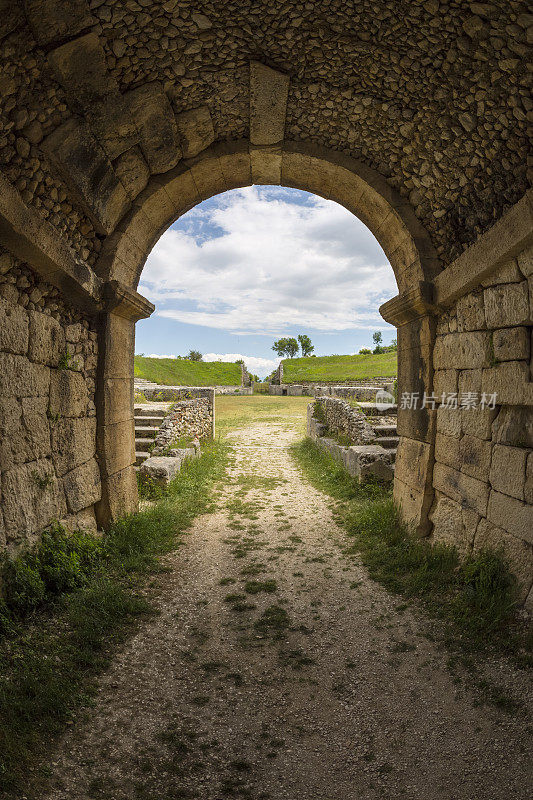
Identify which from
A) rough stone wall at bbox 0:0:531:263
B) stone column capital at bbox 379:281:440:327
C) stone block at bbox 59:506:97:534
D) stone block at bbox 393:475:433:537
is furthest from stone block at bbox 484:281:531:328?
stone block at bbox 59:506:97:534

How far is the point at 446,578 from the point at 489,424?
149 centimetres

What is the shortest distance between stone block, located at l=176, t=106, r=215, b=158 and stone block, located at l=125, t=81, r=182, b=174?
0.08 metres

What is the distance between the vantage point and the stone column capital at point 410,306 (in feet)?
15.7

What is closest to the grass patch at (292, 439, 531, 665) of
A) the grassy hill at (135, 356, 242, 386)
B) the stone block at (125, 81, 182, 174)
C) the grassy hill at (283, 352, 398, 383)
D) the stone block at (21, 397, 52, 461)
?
the stone block at (21, 397, 52, 461)

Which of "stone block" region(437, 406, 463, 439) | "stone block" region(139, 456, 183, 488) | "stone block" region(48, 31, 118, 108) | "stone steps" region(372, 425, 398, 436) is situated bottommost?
"stone block" region(139, 456, 183, 488)

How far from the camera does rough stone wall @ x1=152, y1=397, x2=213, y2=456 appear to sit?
29.5 ft

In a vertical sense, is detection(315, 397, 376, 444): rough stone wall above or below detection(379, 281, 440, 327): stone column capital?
below

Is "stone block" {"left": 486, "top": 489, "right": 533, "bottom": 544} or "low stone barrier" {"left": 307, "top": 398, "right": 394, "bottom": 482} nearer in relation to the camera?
"stone block" {"left": 486, "top": 489, "right": 533, "bottom": 544}

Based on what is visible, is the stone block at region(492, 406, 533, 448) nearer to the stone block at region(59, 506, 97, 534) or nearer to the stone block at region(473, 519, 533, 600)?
the stone block at region(473, 519, 533, 600)

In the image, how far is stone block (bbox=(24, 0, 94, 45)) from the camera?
2871mm

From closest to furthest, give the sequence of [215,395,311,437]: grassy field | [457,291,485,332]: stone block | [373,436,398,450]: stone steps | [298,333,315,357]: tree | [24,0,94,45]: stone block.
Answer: [24,0,94,45]: stone block → [457,291,485,332]: stone block → [373,436,398,450]: stone steps → [215,395,311,437]: grassy field → [298,333,315,357]: tree

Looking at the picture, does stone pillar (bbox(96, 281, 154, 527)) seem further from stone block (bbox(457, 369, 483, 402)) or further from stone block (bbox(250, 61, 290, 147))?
stone block (bbox(457, 369, 483, 402))

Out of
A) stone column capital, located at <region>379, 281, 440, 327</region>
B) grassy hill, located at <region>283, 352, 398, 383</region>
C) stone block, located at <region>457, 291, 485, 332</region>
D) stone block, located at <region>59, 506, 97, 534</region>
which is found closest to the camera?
stone block, located at <region>457, 291, 485, 332</region>

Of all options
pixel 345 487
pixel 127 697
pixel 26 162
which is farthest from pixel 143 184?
pixel 345 487
